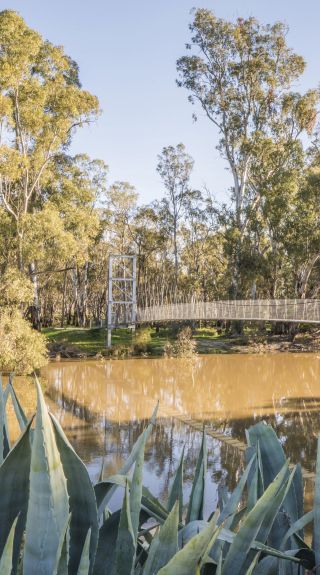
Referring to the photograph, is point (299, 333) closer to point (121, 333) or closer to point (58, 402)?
point (121, 333)

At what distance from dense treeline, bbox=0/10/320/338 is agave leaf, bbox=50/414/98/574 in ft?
37.1

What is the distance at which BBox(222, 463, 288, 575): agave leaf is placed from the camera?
0.99 metres

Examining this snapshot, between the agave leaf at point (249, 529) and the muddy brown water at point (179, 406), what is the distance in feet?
13.7

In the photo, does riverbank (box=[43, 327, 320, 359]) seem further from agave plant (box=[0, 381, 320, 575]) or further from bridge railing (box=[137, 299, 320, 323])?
agave plant (box=[0, 381, 320, 575])

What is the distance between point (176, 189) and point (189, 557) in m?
25.1

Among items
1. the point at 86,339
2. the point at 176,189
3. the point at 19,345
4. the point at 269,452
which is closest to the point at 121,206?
the point at 176,189

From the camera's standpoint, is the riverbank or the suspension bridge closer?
A: the suspension bridge

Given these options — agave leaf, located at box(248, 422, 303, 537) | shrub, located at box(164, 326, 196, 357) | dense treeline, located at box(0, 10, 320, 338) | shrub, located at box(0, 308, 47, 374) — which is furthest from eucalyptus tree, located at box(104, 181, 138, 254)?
agave leaf, located at box(248, 422, 303, 537)

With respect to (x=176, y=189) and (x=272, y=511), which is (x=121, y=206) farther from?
(x=272, y=511)

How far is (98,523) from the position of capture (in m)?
1.11

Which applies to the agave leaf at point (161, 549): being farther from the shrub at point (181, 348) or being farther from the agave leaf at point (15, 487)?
the shrub at point (181, 348)

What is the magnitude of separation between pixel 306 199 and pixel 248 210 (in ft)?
8.41

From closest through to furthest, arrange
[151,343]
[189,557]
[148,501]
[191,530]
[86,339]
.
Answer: [189,557]
[191,530]
[148,501]
[151,343]
[86,339]

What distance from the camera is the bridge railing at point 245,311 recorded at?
14055 mm
